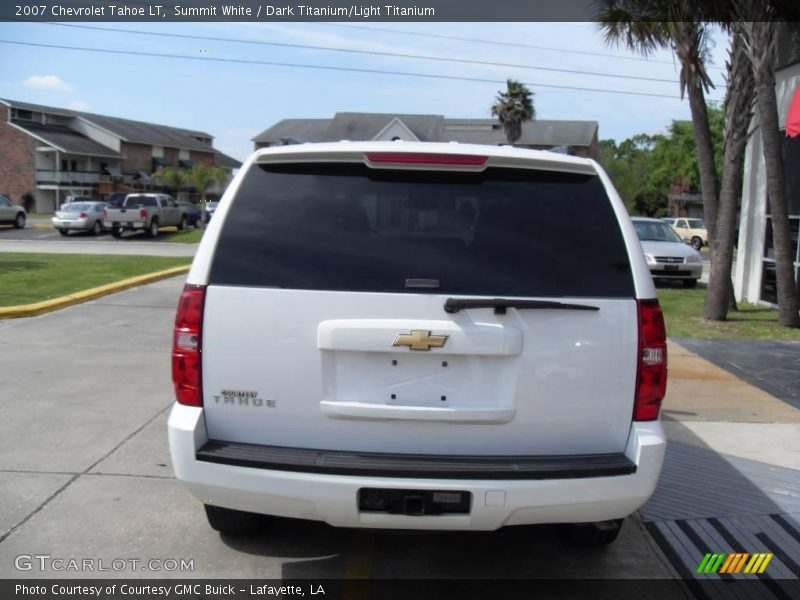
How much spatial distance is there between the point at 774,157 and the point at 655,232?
27.5 ft

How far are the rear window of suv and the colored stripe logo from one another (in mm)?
1681

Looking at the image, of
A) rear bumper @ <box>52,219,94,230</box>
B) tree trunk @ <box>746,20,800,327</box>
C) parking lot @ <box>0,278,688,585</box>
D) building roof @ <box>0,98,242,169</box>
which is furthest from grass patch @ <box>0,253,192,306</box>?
building roof @ <box>0,98,242,169</box>

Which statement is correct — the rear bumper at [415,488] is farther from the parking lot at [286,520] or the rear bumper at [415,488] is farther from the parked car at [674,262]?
the parked car at [674,262]

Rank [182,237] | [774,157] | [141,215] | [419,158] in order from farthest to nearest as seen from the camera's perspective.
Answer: [182,237] → [141,215] → [774,157] → [419,158]

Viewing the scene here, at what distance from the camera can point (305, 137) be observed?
63.4 meters

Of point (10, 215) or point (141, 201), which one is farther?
point (10, 215)

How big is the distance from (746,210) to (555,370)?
13258mm

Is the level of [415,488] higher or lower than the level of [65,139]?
lower

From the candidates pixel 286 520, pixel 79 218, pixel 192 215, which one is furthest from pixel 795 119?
pixel 192 215

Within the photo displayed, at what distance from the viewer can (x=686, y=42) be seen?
11.9 metres

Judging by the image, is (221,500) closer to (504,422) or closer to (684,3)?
(504,422)

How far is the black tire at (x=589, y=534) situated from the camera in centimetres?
399

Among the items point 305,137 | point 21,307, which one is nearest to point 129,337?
point 21,307

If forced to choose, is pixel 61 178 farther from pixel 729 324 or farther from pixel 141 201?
pixel 729 324
